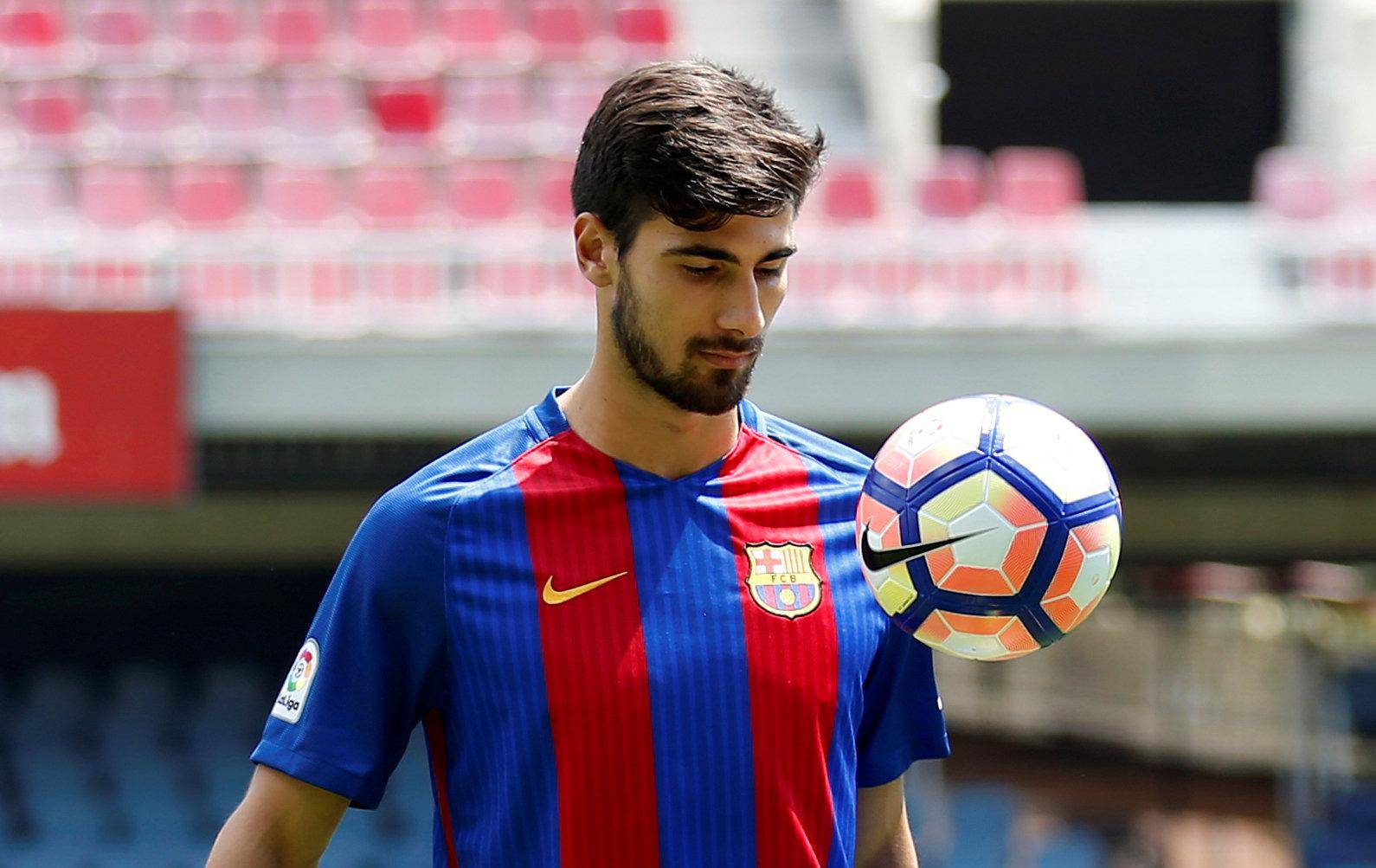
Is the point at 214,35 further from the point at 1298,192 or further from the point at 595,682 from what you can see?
the point at 595,682

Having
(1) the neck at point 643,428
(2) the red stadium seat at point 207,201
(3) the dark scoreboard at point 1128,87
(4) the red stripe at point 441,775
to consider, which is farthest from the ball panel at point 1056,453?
(3) the dark scoreboard at point 1128,87

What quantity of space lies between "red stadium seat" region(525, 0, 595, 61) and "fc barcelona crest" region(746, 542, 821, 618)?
8693 mm

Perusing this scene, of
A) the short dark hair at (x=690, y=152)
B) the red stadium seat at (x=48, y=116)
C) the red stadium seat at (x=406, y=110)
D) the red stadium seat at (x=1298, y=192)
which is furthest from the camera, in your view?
the red stadium seat at (x=406, y=110)

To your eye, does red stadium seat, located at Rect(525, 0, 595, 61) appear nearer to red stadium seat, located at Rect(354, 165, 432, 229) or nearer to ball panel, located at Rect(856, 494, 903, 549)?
red stadium seat, located at Rect(354, 165, 432, 229)

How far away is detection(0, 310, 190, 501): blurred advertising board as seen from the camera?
666 cm

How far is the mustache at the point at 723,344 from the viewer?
1.75 meters

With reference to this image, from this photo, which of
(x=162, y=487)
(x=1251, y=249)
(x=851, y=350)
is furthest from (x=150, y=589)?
(x=1251, y=249)

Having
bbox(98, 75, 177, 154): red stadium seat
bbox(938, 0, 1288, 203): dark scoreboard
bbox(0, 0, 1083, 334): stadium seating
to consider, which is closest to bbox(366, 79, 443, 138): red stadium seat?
bbox(0, 0, 1083, 334): stadium seating

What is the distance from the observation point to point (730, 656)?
1.83m

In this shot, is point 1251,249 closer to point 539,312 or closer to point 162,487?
point 539,312

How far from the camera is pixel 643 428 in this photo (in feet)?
6.23

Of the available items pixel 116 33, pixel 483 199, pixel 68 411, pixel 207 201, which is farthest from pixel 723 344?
pixel 116 33

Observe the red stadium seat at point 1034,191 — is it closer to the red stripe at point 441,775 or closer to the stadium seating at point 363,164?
the stadium seating at point 363,164

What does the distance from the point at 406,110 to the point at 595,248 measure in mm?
8132
